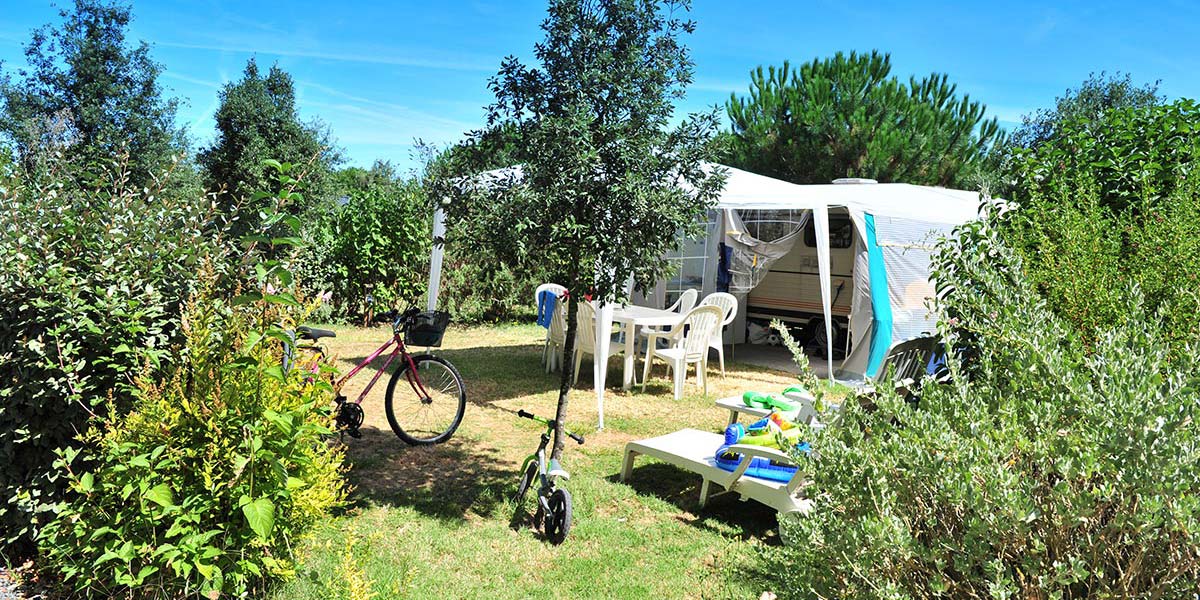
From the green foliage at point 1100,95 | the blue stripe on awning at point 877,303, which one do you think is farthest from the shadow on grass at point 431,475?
the green foliage at point 1100,95

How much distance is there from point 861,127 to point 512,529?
52.6 feet

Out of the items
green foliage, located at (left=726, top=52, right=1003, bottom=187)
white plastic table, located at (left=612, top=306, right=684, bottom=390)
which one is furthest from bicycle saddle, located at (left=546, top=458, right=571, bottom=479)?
green foliage, located at (left=726, top=52, right=1003, bottom=187)

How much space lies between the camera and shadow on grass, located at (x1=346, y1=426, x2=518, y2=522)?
13.3ft

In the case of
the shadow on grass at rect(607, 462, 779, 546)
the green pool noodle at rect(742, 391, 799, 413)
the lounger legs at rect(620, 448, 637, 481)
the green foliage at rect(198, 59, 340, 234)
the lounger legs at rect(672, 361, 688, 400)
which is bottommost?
the shadow on grass at rect(607, 462, 779, 546)

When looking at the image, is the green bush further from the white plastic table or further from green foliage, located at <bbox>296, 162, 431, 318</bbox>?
green foliage, located at <bbox>296, 162, 431, 318</bbox>

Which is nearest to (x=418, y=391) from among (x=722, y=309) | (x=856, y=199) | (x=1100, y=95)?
(x=722, y=309)

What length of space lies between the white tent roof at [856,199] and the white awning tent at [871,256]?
1 centimetres

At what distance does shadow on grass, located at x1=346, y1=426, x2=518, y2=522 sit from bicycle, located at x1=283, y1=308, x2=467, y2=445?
0.46 feet

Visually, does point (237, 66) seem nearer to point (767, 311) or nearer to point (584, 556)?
point (767, 311)

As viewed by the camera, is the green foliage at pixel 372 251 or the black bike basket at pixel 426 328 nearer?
the black bike basket at pixel 426 328

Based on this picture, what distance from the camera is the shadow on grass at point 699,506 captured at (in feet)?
12.8

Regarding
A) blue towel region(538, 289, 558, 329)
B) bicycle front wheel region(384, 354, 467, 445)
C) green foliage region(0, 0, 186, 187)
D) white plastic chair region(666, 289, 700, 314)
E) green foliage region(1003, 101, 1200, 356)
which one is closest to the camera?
green foliage region(1003, 101, 1200, 356)

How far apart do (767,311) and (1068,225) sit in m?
8.71

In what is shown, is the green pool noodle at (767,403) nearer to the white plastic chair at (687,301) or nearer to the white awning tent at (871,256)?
the white awning tent at (871,256)
